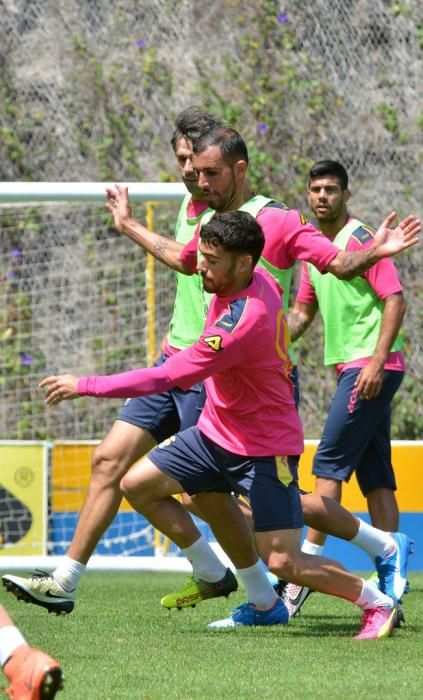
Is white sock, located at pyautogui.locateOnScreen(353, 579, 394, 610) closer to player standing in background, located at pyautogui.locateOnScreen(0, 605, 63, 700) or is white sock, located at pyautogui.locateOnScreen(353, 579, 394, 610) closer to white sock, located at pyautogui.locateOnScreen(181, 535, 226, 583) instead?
white sock, located at pyautogui.locateOnScreen(181, 535, 226, 583)

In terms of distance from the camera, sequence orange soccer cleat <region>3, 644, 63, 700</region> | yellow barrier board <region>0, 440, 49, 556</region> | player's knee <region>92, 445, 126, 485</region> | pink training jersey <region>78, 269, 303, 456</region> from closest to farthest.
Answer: orange soccer cleat <region>3, 644, 63, 700</region> < pink training jersey <region>78, 269, 303, 456</region> < player's knee <region>92, 445, 126, 485</region> < yellow barrier board <region>0, 440, 49, 556</region>

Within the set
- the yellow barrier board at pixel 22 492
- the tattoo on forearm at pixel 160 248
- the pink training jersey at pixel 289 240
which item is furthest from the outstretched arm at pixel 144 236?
the yellow barrier board at pixel 22 492

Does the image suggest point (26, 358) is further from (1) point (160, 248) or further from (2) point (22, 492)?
(1) point (160, 248)

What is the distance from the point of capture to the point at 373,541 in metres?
6.02

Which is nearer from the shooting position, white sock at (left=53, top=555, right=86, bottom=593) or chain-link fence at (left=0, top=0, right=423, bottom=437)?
white sock at (left=53, top=555, right=86, bottom=593)

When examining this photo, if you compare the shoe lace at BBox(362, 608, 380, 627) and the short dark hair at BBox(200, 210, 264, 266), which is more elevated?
the short dark hair at BBox(200, 210, 264, 266)

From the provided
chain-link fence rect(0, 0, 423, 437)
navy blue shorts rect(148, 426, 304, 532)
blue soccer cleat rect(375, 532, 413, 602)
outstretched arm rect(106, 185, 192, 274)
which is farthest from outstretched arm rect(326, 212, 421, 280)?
chain-link fence rect(0, 0, 423, 437)

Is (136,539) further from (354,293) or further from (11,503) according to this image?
(354,293)

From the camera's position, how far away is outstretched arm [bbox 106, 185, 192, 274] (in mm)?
6281

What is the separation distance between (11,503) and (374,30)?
528 cm

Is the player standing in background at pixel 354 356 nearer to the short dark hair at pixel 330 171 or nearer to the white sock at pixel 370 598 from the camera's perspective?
the short dark hair at pixel 330 171

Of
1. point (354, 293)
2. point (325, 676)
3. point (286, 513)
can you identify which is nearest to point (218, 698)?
point (325, 676)

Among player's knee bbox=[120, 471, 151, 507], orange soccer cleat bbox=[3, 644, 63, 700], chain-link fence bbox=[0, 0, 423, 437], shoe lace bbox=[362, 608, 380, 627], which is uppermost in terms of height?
chain-link fence bbox=[0, 0, 423, 437]

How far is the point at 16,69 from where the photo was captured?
493 inches
